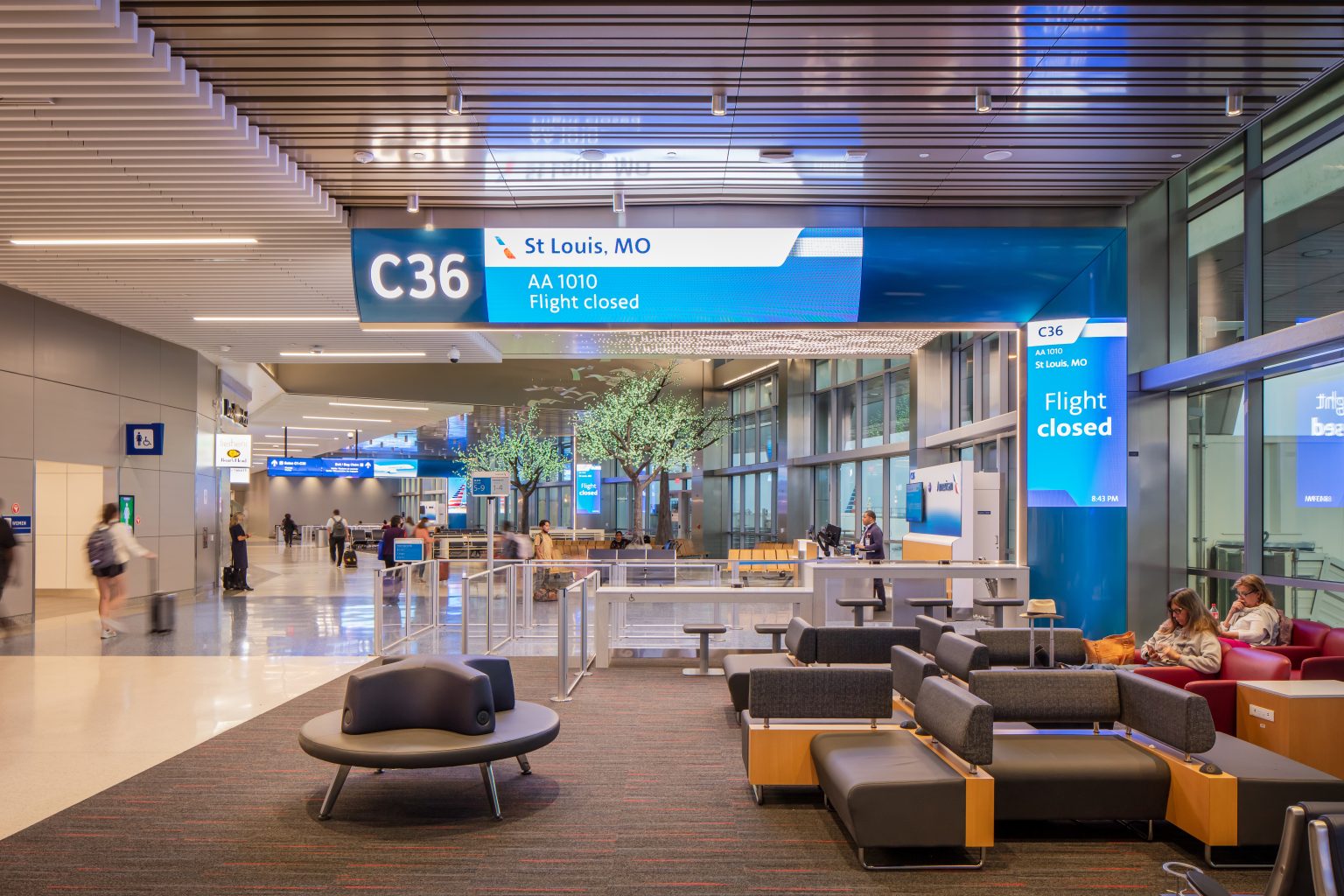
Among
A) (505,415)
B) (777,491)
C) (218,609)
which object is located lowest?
(218,609)

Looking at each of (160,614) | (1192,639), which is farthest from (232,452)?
(1192,639)

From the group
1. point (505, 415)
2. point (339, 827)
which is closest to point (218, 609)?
point (339, 827)

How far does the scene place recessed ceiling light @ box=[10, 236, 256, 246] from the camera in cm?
893

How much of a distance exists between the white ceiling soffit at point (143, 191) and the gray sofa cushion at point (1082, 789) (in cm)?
576

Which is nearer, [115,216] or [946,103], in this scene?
[946,103]

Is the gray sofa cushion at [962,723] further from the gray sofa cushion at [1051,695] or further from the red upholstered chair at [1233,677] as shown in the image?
the red upholstered chair at [1233,677]

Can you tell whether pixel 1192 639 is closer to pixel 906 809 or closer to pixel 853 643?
pixel 853 643

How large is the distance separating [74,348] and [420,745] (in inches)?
434

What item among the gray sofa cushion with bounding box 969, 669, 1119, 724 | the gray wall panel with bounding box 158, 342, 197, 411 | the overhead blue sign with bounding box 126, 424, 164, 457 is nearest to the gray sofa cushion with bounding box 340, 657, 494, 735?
the gray sofa cushion with bounding box 969, 669, 1119, 724

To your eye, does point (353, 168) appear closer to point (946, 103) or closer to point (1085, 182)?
point (946, 103)

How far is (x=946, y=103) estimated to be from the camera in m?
6.57

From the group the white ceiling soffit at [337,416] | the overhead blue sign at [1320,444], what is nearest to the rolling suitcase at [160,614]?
the white ceiling soffit at [337,416]

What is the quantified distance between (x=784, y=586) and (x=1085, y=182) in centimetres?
475

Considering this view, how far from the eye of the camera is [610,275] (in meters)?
8.55
